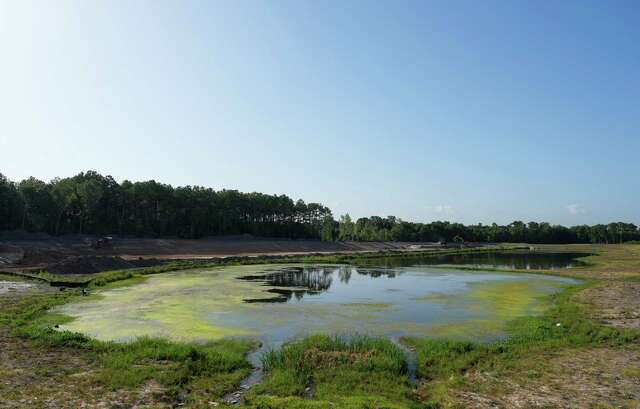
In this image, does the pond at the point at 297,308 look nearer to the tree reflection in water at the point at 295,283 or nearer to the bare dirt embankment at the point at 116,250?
the tree reflection in water at the point at 295,283

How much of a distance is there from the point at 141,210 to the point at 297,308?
107220 millimetres

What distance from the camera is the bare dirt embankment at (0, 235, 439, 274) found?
53.3 meters

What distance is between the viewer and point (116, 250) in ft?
275

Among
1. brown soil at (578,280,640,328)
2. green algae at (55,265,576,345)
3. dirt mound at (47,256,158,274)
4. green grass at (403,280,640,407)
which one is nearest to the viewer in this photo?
green grass at (403,280,640,407)

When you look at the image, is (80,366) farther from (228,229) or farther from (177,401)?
(228,229)

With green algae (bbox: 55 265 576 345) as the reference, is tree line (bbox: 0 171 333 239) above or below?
above

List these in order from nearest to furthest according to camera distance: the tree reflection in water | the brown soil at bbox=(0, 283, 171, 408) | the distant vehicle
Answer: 1. the brown soil at bbox=(0, 283, 171, 408)
2. the tree reflection in water
3. the distant vehicle

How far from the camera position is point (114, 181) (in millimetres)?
123250

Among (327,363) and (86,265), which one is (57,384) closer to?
(327,363)

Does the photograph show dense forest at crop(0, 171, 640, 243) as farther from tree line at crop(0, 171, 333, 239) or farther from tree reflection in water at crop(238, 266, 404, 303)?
tree reflection in water at crop(238, 266, 404, 303)

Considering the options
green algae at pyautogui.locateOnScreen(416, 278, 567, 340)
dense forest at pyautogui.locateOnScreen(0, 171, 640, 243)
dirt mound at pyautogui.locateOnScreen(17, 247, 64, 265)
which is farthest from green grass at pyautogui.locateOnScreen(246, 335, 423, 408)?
dense forest at pyautogui.locateOnScreen(0, 171, 640, 243)

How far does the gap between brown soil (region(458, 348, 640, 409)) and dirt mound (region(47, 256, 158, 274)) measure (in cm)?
4718

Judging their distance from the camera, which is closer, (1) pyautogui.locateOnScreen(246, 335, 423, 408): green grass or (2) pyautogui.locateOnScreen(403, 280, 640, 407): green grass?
(1) pyautogui.locateOnScreen(246, 335, 423, 408): green grass

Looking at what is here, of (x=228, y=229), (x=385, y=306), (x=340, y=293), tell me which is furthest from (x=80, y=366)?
(x=228, y=229)
